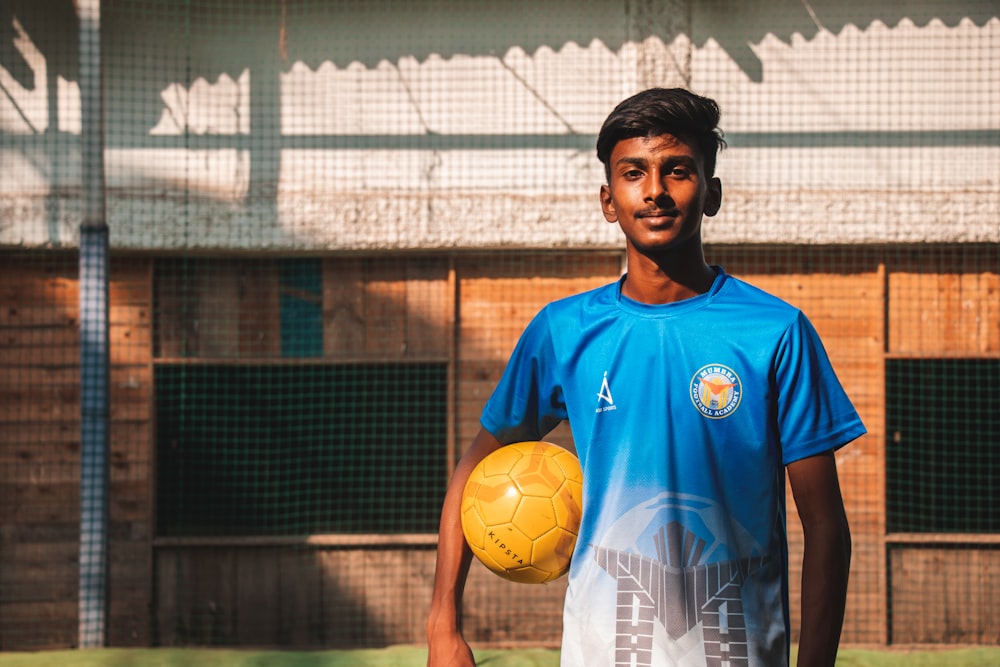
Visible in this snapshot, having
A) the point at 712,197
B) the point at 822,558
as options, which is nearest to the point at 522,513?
the point at 822,558

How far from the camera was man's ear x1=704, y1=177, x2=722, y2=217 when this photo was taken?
1913 mm

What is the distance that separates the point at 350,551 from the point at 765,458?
499 centimetres

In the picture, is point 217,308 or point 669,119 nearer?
point 669,119

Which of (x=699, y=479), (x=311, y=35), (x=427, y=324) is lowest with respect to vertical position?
(x=699, y=479)

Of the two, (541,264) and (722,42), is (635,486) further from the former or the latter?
(722,42)

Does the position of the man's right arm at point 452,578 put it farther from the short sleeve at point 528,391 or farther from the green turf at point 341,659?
the green turf at point 341,659

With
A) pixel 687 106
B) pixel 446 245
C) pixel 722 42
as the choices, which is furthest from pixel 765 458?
pixel 722 42

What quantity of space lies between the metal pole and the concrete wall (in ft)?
1.11

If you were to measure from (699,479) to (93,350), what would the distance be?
5017 millimetres

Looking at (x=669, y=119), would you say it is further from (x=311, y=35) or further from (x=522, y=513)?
(x=311, y=35)

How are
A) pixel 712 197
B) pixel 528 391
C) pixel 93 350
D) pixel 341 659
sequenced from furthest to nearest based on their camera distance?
pixel 93 350 < pixel 341 659 < pixel 528 391 < pixel 712 197

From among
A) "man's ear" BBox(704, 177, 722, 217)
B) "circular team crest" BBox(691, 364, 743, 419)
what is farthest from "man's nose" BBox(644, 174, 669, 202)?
"circular team crest" BBox(691, 364, 743, 419)

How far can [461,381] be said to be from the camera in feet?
21.0

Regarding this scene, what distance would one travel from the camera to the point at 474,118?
6.41 meters
